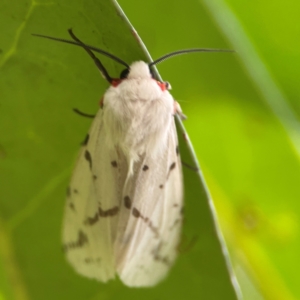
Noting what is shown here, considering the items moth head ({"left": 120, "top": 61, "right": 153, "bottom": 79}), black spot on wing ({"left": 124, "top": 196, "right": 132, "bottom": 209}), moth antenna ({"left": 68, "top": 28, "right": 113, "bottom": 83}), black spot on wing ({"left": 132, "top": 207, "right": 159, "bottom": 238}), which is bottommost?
black spot on wing ({"left": 132, "top": 207, "right": 159, "bottom": 238})

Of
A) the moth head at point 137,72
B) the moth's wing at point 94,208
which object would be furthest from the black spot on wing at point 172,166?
the moth head at point 137,72

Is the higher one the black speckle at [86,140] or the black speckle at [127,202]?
the black speckle at [86,140]

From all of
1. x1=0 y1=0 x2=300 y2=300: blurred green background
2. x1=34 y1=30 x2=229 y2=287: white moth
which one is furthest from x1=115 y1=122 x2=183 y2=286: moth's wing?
x1=0 y1=0 x2=300 y2=300: blurred green background

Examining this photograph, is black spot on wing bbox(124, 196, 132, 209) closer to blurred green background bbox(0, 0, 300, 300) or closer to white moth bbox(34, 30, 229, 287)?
white moth bbox(34, 30, 229, 287)

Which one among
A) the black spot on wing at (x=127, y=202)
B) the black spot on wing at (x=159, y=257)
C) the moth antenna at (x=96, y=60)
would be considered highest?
the moth antenna at (x=96, y=60)

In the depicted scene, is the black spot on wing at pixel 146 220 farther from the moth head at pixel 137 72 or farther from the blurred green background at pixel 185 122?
the moth head at pixel 137 72

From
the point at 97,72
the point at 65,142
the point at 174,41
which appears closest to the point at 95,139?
the point at 65,142

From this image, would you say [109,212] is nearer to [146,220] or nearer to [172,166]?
[146,220]

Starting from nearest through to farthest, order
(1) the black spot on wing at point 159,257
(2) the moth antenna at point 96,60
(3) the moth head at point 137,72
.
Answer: (2) the moth antenna at point 96,60 < (3) the moth head at point 137,72 < (1) the black spot on wing at point 159,257
